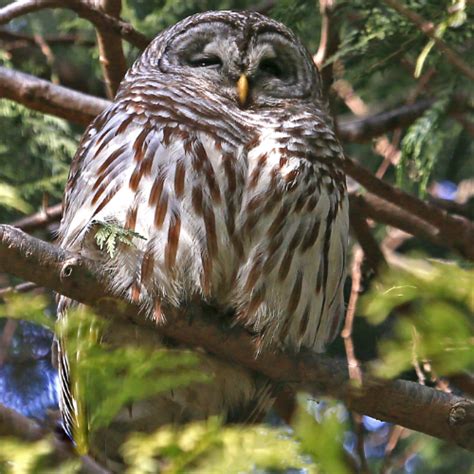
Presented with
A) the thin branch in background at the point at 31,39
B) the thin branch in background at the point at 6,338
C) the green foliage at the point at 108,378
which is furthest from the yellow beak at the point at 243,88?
the green foliage at the point at 108,378

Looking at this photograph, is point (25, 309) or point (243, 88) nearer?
point (25, 309)

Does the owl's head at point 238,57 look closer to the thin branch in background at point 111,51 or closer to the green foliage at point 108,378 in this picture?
the thin branch in background at point 111,51

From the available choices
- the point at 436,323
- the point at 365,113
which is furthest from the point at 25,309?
the point at 365,113

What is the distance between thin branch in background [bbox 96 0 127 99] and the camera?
4.31 m

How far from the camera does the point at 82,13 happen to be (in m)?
4.19

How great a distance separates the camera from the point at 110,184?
371cm

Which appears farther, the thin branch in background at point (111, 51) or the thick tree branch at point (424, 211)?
the thick tree branch at point (424, 211)

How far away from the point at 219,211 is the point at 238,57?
44.5 inches

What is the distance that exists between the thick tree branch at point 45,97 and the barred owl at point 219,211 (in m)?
0.40

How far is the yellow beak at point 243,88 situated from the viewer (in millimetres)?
4281

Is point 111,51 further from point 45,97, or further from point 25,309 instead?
point 25,309

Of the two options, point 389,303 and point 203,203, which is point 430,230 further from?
point 389,303

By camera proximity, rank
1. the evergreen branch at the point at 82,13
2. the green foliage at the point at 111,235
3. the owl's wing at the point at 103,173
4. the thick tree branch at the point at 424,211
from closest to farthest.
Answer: the green foliage at the point at 111,235 → the owl's wing at the point at 103,173 → the evergreen branch at the point at 82,13 → the thick tree branch at the point at 424,211

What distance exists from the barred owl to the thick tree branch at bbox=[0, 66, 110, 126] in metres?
0.40
